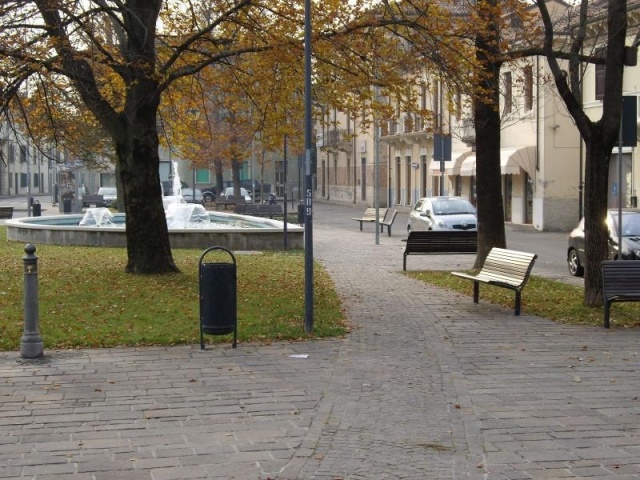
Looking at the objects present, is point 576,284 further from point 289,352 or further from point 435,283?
point 289,352

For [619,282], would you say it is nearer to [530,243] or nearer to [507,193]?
[530,243]

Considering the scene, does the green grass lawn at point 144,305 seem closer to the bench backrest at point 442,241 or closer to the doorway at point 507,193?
the bench backrest at point 442,241

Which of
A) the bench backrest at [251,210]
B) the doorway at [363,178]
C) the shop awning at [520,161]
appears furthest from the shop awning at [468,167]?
the doorway at [363,178]

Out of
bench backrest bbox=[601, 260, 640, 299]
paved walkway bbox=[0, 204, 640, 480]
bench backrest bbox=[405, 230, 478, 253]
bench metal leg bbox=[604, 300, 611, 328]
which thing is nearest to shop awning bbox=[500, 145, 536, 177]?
bench backrest bbox=[405, 230, 478, 253]

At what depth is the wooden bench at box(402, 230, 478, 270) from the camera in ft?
63.0

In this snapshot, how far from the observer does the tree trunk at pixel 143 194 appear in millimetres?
16562

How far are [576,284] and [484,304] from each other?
167 inches

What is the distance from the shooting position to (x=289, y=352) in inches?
395

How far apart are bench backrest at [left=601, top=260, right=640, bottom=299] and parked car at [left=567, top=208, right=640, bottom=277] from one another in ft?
17.8

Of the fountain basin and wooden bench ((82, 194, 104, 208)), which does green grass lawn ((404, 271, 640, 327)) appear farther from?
wooden bench ((82, 194, 104, 208))

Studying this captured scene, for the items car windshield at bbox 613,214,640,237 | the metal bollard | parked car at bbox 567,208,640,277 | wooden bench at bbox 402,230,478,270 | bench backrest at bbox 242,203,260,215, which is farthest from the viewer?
bench backrest at bbox 242,203,260,215

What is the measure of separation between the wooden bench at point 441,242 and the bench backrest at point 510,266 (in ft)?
17.2

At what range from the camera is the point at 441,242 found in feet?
63.6

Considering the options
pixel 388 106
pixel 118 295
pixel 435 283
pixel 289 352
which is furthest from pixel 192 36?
pixel 289 352
